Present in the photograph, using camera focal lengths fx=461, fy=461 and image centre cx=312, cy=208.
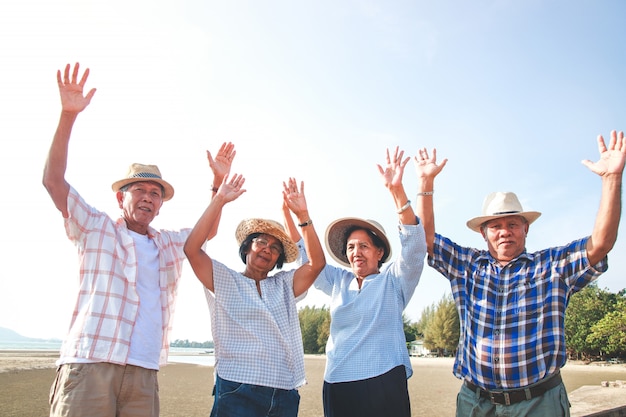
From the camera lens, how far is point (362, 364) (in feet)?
11.1

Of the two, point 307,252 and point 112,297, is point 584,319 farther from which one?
point 112,297

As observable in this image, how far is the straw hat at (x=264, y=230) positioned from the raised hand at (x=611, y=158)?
240 centimetres

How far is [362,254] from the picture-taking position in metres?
4.02

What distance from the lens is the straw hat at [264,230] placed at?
367 cm

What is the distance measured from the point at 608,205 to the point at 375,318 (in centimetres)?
188

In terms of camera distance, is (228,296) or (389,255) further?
(389,255)

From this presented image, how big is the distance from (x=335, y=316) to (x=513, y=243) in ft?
5.20

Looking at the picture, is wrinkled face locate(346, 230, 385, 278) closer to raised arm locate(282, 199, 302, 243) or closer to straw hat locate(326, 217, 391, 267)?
straw hat locate(326, 217, 391, 267)

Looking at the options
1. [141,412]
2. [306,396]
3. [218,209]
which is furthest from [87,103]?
[306,396]

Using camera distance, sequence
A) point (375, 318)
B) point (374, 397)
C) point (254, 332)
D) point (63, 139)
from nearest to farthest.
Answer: point (63, 139), point (254, 332), point (374, 397), point (375, 318)

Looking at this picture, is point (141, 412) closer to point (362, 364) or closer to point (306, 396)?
point (362, 364)

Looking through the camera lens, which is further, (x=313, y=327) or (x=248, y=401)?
(x=313, y=327)

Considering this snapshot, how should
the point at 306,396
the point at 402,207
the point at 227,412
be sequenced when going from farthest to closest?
the point at 306,396 < the point at 402,207 < the point at 227,412

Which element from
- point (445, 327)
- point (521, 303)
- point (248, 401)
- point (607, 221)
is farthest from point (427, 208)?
point (445, 327)
